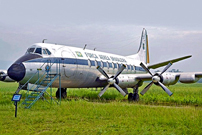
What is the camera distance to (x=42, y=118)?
1124cm

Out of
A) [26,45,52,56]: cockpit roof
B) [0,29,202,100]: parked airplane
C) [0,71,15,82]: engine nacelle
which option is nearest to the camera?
[0,29,202,100]: parked airplane

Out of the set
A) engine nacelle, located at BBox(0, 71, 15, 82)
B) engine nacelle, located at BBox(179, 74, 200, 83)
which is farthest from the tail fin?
engine nacelle, located at BBox(0, 71, 15, 82)

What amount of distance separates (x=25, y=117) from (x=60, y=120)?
1.79 metres

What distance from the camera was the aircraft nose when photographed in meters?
15.9

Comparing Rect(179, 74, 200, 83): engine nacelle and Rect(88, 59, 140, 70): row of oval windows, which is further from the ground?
Rect(88, 59, 140, 70): row of oval windows

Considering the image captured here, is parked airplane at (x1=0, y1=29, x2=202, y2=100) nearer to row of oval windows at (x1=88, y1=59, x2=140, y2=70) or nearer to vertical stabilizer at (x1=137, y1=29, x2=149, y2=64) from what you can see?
row of oval windows at (x1=88, y1=59, x2=140, y2=70)

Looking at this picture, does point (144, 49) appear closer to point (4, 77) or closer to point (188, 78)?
point (188, 78)

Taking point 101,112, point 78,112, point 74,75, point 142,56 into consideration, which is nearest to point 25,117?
point 78,112

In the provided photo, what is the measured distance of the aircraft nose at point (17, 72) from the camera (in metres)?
15.9

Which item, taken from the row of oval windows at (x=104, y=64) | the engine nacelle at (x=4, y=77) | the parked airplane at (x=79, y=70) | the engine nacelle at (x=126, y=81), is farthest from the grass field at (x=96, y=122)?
the engine nacelle at (x=4, y=77)

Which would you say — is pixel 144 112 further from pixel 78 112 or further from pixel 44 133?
pixel 44 133

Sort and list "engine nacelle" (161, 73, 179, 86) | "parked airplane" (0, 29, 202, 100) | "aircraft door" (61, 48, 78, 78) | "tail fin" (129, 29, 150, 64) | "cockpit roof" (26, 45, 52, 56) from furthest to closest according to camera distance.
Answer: "tail fin" (129, 29, 150, 64), "engine nacelle" (161, 73, 179, 86), "aircraft door" (61, 48, 78, 78), "cockpit roof" (26, 45, 52, 56), "parked airplane" (0, 29, 202, 100)

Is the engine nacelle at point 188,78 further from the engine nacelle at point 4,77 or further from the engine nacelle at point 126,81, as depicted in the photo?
the engine nacelle at point 4,77

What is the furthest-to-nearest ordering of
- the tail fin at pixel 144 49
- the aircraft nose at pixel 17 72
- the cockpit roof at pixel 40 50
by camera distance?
the tail fin at pixel 144 49
the cockpit roof at pixel 40 50
the aircraft nose at pixel 17 72
